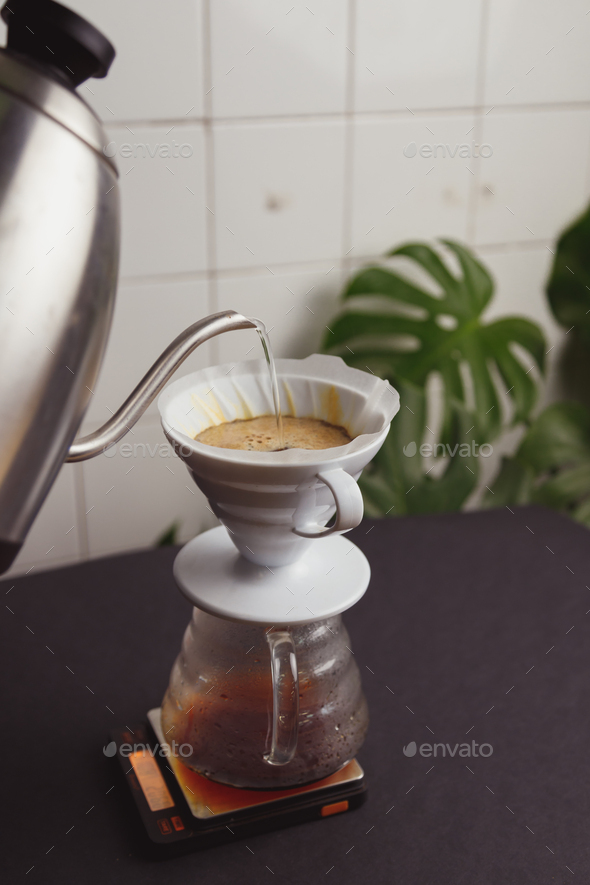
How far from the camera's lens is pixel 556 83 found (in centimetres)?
167

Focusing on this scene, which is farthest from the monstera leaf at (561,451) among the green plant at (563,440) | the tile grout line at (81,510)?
the tile grout line at (81,510)

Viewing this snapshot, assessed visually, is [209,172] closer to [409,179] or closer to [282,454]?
[409,179]

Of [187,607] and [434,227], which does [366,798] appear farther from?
[434,227]

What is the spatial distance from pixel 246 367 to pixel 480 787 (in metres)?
0.42

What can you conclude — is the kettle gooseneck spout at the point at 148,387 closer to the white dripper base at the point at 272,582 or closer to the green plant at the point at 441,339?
the white dripper base at the point at 272,582

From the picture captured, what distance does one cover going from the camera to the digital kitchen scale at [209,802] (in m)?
0.63

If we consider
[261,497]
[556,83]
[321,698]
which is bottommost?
[321,698]

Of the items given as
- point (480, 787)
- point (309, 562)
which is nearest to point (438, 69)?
point (309, 562)

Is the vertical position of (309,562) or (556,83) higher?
(556,83)

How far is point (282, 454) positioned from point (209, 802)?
1.00ft

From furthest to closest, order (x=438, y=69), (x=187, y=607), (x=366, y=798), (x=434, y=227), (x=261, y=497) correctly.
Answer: (x=434, y=227) → (x=438, y=69) → (x=187, y=607) → (x=366, y=798) → (x=261, y=497)

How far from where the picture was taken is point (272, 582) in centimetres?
64

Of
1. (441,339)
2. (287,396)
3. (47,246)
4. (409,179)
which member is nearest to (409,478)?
(441,339)

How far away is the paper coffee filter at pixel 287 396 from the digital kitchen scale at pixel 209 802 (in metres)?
0.29
